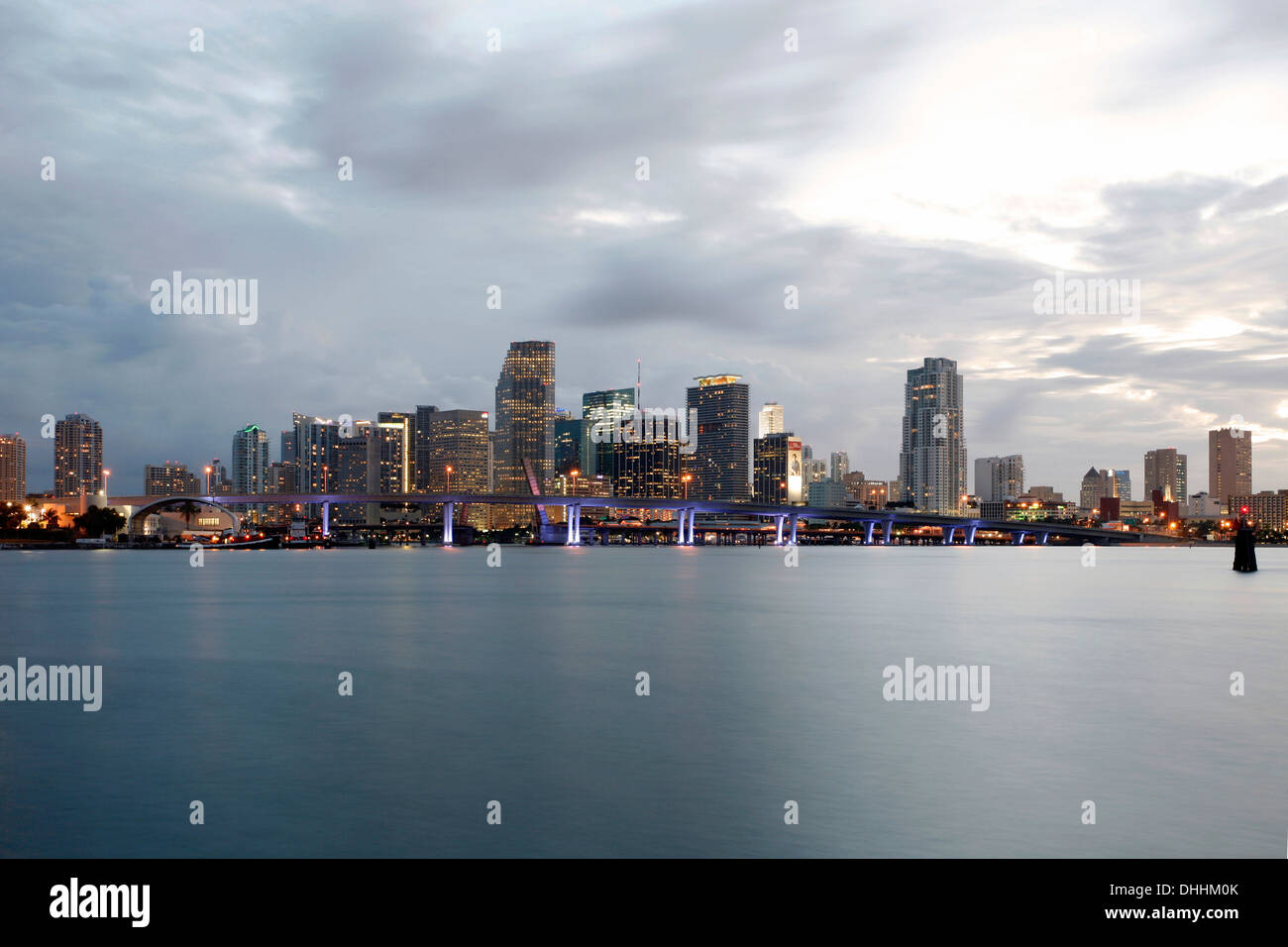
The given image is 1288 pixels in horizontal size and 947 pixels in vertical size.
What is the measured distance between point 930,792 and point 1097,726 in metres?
8.96

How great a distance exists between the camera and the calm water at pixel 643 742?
16078 mm

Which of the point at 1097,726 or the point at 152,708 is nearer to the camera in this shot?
the point at 1097,726

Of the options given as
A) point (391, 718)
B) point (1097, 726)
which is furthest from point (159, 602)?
point (1097, 726)

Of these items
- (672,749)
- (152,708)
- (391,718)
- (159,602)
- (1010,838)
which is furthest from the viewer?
(159,602)

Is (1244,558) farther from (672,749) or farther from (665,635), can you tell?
(672,749)

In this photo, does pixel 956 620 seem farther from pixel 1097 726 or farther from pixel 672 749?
pixel 672 749

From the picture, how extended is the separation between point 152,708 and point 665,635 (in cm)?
2511

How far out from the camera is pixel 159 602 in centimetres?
7162

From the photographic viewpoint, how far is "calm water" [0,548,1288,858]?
1608 centimetres

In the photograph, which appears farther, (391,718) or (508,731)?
(391,718)

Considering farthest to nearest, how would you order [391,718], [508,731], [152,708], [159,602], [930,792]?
[159,602] < [152,708] < [391,718] < [508,731] < [930,792]

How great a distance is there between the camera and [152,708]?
2814 cm

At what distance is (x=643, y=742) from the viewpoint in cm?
2330
